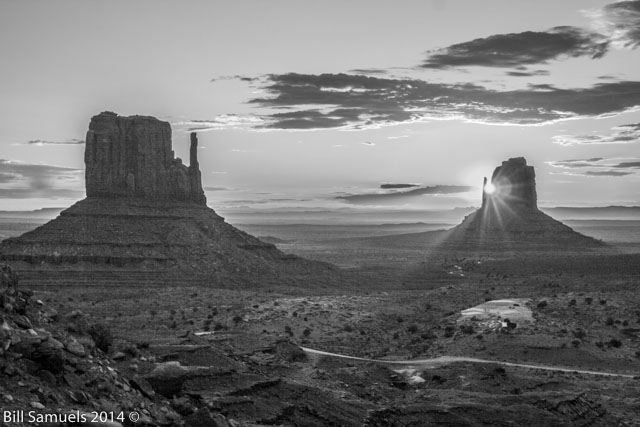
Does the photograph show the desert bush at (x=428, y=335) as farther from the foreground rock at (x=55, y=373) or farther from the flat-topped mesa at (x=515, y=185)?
the flat-topped mesa at (x=515, y=185)

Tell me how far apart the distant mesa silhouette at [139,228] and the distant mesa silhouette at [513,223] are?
7851cm

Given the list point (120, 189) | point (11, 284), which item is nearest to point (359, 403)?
point (11, 284)

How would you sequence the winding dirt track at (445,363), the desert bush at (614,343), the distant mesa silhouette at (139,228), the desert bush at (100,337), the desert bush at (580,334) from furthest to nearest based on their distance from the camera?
1. the distant mesa silhouette at (139,228)
2. the desert bush at (580,334)
3. the desert bush at (614,343)
4. the winding dirt track at (445,363)
5. the desert bush at (100,337)

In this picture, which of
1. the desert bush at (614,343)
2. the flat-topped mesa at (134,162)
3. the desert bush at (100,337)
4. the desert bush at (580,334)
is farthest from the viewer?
the flat-topped mesa at (134,162)

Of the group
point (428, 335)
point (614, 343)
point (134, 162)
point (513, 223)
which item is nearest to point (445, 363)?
point (428, 335)

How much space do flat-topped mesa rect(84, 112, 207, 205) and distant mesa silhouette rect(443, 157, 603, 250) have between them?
85.5 metres

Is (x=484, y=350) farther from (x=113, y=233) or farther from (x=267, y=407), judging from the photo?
(x=113, y=233)

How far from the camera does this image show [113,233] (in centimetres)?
8881

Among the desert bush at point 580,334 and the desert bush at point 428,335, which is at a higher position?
the desert bush at point 580,334

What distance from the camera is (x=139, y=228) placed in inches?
3612

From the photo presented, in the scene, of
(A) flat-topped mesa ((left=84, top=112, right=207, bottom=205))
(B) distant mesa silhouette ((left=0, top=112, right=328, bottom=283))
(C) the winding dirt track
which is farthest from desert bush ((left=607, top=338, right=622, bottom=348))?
(A) flat-topped mesa ((left=84, top=112, right=207, bottom=205))

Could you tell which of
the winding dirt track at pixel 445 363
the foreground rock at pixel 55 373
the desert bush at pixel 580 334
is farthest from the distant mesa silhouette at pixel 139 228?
the foreground rock at pixel 55 373

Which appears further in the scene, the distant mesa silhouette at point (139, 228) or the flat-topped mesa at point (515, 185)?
the flat-topped mesa at point (515, 185)

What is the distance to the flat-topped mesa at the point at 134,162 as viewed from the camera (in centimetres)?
9738
